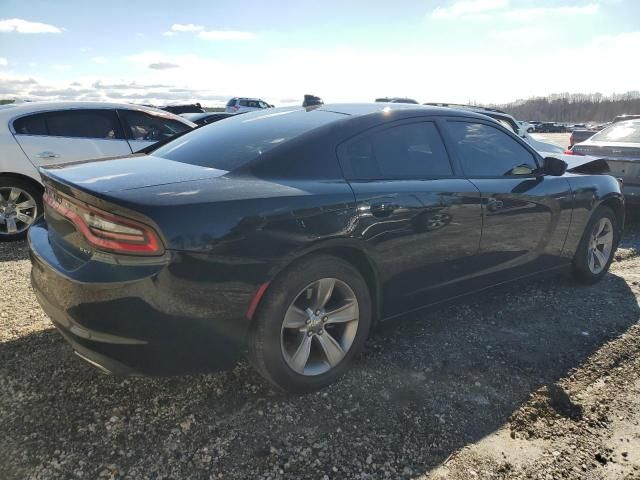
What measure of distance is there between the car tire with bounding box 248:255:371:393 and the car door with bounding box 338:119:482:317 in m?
0.23

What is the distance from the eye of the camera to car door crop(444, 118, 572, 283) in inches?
129

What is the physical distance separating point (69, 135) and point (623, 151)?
697 cm

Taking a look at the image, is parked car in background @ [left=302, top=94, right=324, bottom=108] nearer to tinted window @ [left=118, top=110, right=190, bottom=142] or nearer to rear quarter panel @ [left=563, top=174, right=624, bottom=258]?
rear quarter panel @ [left=563, top=174, right=624, bottom=258]

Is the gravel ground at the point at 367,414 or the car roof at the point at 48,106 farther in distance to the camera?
the car roof at the point at 48,106

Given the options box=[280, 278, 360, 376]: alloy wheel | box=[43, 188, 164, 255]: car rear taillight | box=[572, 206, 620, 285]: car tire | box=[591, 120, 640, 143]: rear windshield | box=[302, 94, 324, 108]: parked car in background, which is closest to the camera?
box=[43, 188, 164, 255]: car rear taillight

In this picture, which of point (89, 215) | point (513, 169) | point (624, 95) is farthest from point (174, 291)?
point (624, 95)

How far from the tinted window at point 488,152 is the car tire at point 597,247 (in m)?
0.99

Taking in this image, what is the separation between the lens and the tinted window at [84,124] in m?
5.60

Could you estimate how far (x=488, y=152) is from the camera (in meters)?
3.49

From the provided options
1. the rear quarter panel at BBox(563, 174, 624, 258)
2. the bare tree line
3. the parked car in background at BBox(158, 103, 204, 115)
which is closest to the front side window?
the rear quarter panel at BBox(563, 174, 624, 258)

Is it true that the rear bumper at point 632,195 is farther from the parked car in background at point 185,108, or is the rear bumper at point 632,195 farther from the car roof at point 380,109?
the parked car in background at point 185,108

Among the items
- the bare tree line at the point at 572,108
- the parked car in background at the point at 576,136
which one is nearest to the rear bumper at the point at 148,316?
the parked car in background at the point at 576,136

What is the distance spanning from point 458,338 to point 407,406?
0.92m

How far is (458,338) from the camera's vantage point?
3299 mm
